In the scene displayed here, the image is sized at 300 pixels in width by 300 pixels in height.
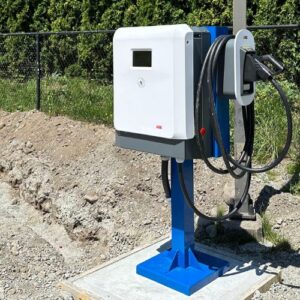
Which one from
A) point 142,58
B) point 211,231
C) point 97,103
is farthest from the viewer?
point 97,103

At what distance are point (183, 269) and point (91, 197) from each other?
1.74 metres

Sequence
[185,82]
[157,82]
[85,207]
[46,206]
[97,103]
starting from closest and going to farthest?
[185,82] → [157,82] → [85,207] → [46,206] → [97,103]

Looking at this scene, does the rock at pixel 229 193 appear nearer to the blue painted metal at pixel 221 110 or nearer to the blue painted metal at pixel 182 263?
the blue painted metal at pixel 182 263

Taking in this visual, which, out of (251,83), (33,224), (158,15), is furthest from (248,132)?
(158,15)

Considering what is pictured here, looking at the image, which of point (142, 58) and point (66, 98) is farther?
point (66, 98)

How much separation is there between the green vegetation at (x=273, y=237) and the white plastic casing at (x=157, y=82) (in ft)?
4.87

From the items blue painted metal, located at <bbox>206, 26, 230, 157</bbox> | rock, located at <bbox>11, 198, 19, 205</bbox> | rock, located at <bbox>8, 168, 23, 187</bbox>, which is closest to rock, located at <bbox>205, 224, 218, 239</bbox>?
blue painted metal, located at <bbox>206, 26, 230, 157</bbox>

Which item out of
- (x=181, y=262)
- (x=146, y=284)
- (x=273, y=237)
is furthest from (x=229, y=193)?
(x=146, y=284)

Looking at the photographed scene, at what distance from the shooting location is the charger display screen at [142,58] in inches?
136

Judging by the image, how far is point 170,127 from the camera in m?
3.37

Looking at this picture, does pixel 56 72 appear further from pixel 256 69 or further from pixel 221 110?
pixel 256 69

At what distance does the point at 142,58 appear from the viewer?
3506 mm

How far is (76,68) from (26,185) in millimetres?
3601

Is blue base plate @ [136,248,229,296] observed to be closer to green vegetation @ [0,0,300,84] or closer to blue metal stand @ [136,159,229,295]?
blue metal stand @ [136,159,229,295]
